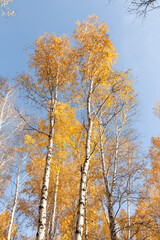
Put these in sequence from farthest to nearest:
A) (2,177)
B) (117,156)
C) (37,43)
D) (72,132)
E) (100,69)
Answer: (2,177), (72,132), (37,43), (117,156), (100,69)

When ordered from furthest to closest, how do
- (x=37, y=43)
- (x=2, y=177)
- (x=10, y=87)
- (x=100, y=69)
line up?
1. (x=2, y=177)
2. (x=10, y=87)
3. (x=37, y=43)
4. (x=100, y=69)

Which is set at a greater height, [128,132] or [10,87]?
[10,87]

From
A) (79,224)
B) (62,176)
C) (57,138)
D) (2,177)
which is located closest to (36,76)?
(57,138)

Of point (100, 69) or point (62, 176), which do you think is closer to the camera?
point (100, 69)

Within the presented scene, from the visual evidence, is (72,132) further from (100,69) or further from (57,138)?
(100,69)

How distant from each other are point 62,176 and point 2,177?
3.68 metres

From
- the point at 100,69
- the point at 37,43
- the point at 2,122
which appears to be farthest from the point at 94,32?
the point at 2,122

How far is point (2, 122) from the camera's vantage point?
8.44m

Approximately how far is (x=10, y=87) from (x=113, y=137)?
645 centimetres

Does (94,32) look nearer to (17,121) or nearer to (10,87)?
(10,87)

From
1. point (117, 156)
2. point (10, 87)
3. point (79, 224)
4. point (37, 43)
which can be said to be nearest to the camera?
point (79, 224)

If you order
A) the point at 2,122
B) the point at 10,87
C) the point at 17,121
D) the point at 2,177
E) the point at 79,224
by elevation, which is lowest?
the point at 79,224

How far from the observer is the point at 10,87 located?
939cm

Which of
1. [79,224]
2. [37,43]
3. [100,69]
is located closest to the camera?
[79,224]
